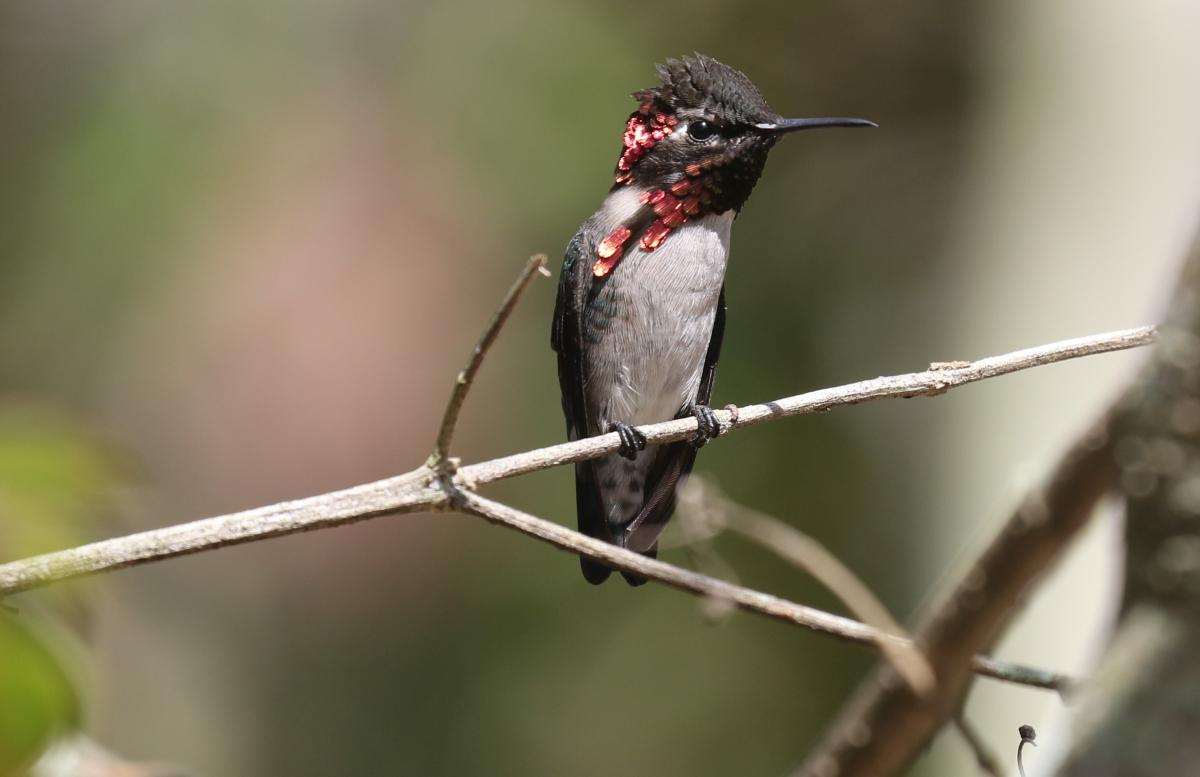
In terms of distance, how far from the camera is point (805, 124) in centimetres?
250

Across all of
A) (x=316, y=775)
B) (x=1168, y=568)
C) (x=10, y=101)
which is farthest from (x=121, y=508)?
(x=10, y=101)

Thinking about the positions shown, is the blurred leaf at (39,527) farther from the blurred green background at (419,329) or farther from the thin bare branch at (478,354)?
the blurred green background at (419,329)

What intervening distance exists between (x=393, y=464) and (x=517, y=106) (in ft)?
9.40

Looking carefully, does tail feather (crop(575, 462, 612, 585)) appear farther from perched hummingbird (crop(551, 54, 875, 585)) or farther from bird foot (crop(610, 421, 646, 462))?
bird foot (crop(610, 421, 646, 462))

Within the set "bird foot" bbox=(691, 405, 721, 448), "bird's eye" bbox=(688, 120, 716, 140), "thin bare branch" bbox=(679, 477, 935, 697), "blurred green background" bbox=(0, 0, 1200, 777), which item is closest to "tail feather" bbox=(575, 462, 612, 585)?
"bird foot" bbox=(691, 405, 721, 448)

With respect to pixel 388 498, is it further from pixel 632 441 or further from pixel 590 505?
pixel 590 505

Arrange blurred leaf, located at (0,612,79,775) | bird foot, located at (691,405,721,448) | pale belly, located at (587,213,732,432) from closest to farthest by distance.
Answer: blurred leaf, located at (0,612,79,775) → bird foot, located at (691,405,721,448) → pale belly, located at (587,213,732,432)

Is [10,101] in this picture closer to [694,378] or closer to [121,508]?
[694,378]

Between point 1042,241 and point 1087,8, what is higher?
point 1087,8

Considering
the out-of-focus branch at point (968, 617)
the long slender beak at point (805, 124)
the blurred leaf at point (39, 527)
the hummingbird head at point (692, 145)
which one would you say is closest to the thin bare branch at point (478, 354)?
the blurred leaf at point (39, 527)

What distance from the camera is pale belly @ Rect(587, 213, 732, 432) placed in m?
3.06

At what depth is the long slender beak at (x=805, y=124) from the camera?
2.45m

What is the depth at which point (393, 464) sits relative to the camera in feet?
Answer: 25.4

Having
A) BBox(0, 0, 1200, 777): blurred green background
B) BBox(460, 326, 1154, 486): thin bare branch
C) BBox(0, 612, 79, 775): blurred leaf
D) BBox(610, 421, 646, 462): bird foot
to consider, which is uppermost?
BBox(0, 0, 1200, 777): blurred green background
